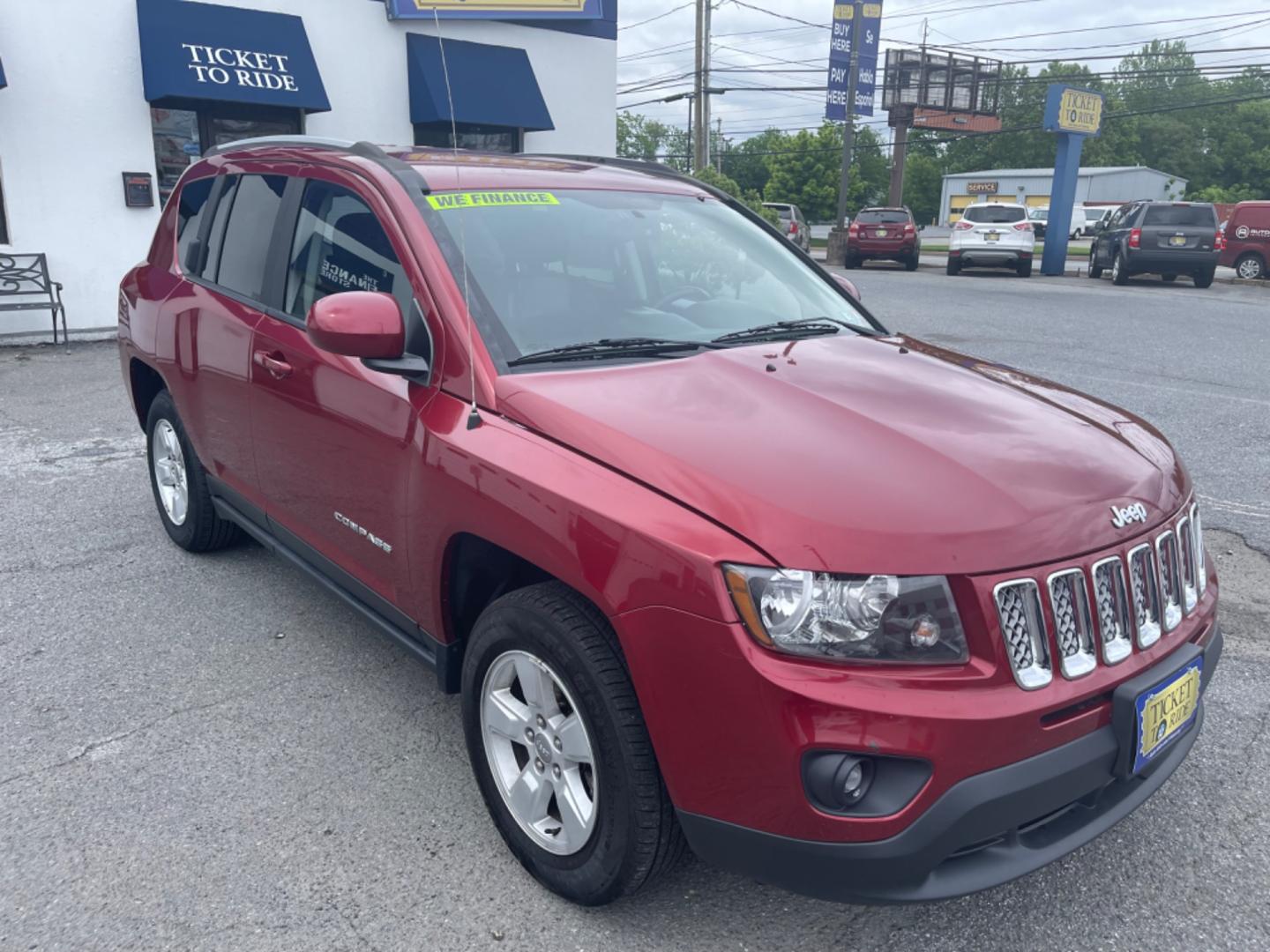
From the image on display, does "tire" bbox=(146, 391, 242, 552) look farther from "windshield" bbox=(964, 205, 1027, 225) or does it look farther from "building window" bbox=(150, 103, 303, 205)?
"windshield" bbox=(964, 205, 1027, 225)

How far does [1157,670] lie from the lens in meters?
2.28

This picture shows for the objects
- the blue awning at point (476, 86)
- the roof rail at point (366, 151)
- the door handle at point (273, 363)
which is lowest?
the door handle at point (273, 363)

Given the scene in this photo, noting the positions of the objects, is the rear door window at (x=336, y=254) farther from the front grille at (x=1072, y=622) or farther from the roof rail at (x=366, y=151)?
the front grille at (x=1072, y=622)

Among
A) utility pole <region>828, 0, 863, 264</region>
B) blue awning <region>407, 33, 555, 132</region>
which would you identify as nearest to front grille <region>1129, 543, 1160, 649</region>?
blue awning <region>407, 33, 555, 132</region>

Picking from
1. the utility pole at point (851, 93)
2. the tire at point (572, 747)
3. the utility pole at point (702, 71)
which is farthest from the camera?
the utility pole at point (702, 71)

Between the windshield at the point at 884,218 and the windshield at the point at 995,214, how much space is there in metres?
2.08

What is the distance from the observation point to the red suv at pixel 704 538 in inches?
79.2

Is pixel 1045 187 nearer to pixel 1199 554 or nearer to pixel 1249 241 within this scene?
pixel 1249 241

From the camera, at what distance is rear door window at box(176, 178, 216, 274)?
4.46 meters

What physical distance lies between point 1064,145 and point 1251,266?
547 centimetres

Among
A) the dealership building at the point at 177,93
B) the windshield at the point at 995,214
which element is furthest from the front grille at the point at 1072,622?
the windshield at the point at 995,214

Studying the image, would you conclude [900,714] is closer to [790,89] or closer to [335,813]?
[335,813]

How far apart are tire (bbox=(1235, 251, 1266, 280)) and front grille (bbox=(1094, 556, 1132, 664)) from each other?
26332 mm

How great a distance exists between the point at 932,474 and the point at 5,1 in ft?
39.2
